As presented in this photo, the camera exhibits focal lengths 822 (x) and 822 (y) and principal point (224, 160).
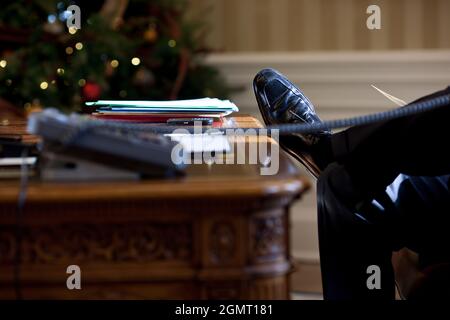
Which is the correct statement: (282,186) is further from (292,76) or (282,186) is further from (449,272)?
(292,76)

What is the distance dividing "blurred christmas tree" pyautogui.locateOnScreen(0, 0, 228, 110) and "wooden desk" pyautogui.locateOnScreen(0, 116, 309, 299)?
1887 millimetres

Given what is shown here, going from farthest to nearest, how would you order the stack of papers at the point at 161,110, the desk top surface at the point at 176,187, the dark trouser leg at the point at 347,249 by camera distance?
the stack of papers at the point at 161,110
the dark trouser leg at the point at 347,249
the desk top surface at the point at 176,187

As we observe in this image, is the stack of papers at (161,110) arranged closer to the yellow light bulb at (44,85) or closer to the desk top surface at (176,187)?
the desk top surface at (176,187)

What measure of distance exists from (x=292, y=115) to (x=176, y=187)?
810mm

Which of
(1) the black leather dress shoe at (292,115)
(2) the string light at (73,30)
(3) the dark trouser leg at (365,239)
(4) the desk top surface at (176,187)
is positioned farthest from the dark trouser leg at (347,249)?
(2) the string light at (73,30)

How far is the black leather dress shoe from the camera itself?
51.8 inches

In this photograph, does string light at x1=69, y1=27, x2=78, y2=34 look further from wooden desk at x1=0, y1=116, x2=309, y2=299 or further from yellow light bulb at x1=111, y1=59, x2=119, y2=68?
wooden desk at x1=0, y1=116, x2=309, y2=299

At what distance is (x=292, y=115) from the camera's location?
54.3 inches

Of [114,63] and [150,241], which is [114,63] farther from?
[150,241]

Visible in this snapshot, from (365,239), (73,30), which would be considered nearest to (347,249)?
(365,239)

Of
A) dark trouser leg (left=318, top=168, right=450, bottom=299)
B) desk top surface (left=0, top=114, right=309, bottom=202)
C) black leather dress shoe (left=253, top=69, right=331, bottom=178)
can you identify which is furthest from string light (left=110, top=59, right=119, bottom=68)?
desk top surface (left=0, top=114, right=309, bottom=202)

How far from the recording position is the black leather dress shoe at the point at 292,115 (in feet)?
4.32

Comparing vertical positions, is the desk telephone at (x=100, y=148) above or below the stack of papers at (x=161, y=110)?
below

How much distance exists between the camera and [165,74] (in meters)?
2.67
